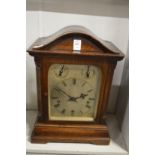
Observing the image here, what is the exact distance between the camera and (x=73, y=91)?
37.3 inches

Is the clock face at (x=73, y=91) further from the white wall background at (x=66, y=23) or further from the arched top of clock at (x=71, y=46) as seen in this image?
the white wall background at (x=66, y=23)

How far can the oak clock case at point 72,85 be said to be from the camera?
2.81 feet

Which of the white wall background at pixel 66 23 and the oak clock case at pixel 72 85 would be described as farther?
the white wall background at pixel 66 23

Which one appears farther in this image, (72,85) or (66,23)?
(66,23)

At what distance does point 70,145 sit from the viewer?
96 cm

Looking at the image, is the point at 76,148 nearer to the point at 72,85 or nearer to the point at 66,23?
the point at 72,85

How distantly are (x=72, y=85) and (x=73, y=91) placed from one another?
27mm

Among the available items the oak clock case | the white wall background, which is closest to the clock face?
the oak clock case

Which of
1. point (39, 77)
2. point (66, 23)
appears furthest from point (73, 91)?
point (66, 23)

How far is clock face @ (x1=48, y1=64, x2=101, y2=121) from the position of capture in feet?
2.99

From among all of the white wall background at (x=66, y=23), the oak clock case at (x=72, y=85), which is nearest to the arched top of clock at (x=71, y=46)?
the oak clock case at (x=72, y=85)
